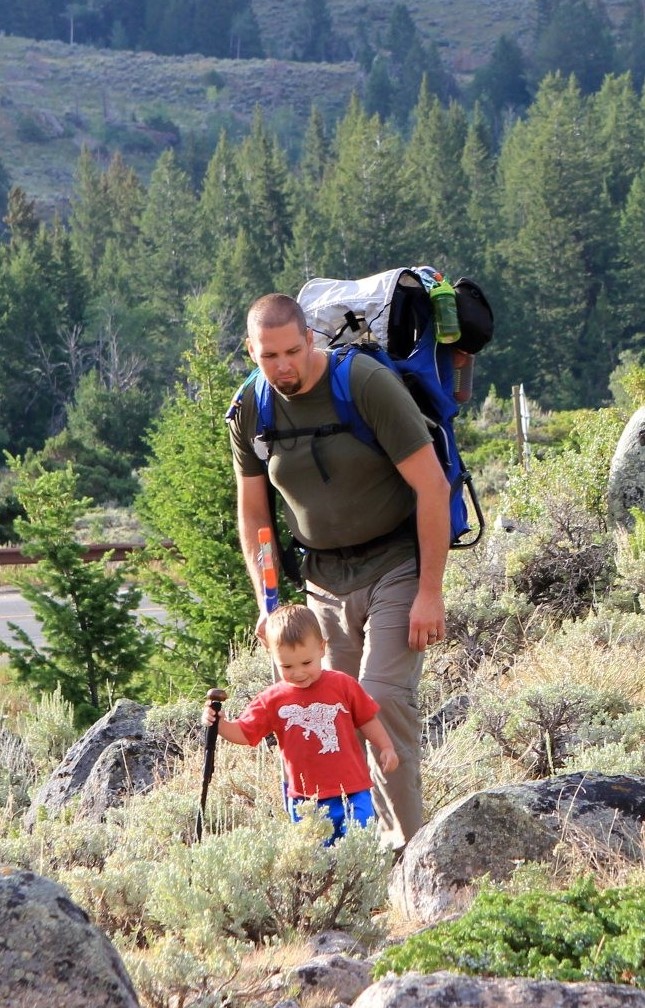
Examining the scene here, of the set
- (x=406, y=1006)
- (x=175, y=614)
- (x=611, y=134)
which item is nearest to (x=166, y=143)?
(x=611, y=134)

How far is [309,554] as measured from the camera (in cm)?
468

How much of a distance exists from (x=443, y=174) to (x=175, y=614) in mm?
57844

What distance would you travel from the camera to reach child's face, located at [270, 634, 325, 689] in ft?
13.6

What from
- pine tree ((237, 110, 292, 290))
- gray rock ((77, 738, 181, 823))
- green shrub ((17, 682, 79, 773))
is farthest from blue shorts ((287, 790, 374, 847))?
pine tree ((237, 110, 292, 290))

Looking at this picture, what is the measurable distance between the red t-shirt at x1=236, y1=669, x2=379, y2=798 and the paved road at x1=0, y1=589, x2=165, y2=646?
1126 centimetres

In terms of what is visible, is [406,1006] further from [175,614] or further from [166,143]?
[166,143]

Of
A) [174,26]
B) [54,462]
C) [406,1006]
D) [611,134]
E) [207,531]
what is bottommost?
[54,462]

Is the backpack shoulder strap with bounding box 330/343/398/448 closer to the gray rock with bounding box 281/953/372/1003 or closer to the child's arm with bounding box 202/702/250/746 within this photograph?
the child's arm with bounding box 202/702/250/746

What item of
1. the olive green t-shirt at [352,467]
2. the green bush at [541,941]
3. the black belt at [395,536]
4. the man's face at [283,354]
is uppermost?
the man's face at [283,354]

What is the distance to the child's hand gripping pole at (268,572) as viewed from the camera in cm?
449

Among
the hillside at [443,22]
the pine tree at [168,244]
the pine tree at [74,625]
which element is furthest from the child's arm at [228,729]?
the hillside at [443,22]

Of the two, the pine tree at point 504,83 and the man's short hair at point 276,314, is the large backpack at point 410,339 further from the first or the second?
the pine tree at point 504,83

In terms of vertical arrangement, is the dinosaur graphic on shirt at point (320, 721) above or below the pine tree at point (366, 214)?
below

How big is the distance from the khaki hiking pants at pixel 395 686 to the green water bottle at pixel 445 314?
702 millimetres
